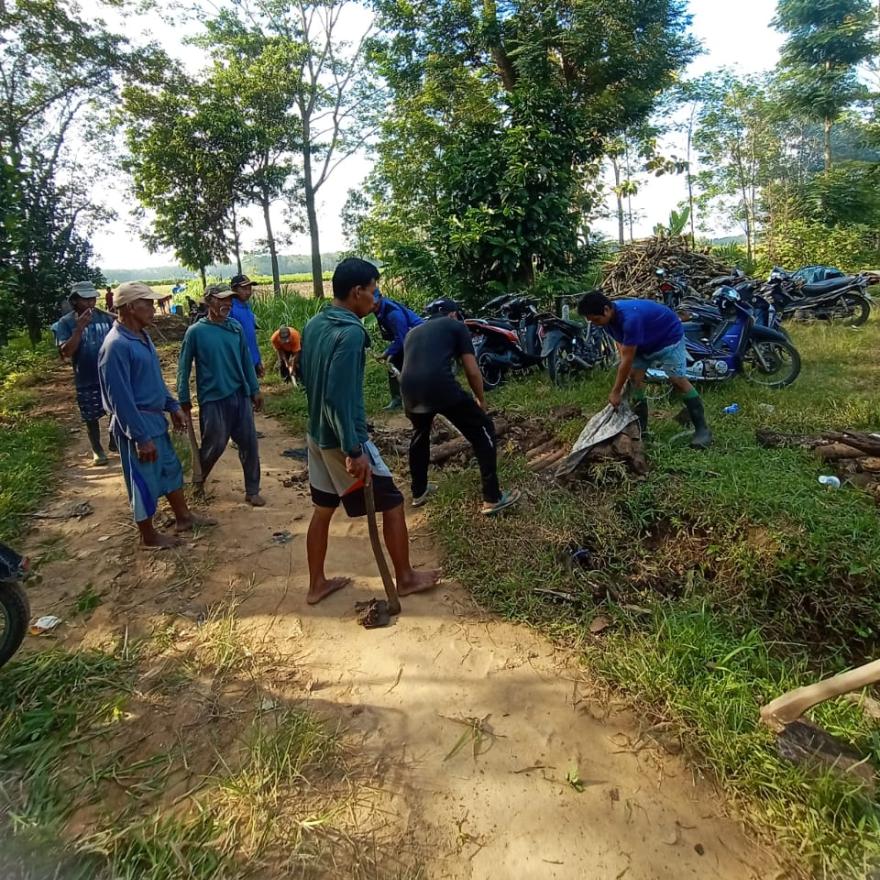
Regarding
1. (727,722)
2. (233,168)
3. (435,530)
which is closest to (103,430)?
(435,530)

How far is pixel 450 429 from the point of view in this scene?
549cm

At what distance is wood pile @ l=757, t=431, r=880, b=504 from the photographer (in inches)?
137

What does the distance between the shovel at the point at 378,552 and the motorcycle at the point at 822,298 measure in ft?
28.6

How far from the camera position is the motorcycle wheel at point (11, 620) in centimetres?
248

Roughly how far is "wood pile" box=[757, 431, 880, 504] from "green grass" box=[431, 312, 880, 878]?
0.12 meters

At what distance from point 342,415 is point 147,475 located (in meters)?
1.70

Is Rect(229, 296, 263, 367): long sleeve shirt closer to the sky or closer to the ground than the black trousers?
closer to the sky

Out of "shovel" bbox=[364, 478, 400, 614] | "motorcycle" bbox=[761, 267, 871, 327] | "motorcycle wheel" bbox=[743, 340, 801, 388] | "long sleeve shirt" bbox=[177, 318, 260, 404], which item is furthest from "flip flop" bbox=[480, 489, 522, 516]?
"motorcycle" bbox=[761, 267, 871, 327]

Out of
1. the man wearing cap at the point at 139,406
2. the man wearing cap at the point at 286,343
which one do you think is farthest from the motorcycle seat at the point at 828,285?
the man wearing cap at the point at 139,406

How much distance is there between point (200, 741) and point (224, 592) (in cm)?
111

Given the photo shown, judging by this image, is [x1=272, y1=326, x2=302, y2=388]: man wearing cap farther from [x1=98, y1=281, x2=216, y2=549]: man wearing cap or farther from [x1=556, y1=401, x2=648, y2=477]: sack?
[x1=556, y1=401, x2=648, y2=477]: sack

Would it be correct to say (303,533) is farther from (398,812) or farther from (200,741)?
(398,812)

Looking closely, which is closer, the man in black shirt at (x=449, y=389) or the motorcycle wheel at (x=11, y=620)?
the motorcycle wheel at (x=11, y=620)

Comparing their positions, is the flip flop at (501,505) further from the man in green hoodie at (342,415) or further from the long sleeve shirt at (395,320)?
the long sleeve shirt at (395,320)
